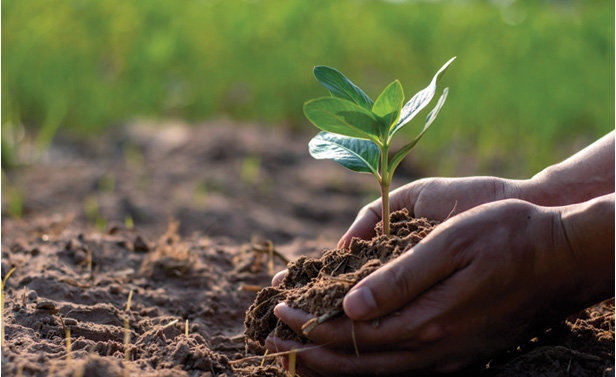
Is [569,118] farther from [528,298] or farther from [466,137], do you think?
[528,298]

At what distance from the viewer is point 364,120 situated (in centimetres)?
129

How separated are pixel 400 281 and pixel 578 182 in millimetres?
821

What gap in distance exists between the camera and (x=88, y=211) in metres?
2.99

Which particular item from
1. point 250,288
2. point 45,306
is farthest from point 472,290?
point 45,306

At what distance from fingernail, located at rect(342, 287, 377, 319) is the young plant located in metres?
0.29

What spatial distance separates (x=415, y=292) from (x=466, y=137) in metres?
3.87

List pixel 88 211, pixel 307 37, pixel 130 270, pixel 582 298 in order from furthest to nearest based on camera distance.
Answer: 1. pixel 307 37
2. pixel 88 211
3. pixel 130 270
4. pixel 582 298

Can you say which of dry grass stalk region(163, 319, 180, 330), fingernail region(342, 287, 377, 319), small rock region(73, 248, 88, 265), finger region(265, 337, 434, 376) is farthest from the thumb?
small rock region(73, 248, 88, 265)

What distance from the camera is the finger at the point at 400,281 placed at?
110 cm

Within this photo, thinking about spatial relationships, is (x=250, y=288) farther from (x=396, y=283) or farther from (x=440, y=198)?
(x=396, y=283)

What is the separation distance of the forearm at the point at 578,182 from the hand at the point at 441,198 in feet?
0.24

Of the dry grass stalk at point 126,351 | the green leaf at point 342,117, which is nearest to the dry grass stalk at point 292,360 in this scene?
the dry grass stalk at point 126,351

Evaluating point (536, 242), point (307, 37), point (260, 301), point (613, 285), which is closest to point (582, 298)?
point (613, 285)

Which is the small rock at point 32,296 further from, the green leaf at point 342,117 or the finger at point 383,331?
the green leaf at point 342,117
